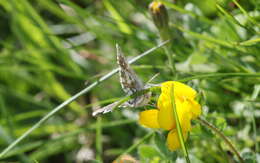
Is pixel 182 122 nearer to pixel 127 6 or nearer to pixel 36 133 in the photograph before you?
pixel 36 133

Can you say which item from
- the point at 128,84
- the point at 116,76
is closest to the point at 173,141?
the point at 128,84

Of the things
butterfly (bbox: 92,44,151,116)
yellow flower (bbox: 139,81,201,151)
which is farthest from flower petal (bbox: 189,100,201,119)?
butterfly (bbox: 92,44,151,116)

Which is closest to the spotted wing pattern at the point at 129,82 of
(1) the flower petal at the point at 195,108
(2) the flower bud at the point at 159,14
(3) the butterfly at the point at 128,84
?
(3) the butterfly at the point at 128,84

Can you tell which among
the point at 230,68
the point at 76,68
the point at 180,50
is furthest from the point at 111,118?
the point at 230,68

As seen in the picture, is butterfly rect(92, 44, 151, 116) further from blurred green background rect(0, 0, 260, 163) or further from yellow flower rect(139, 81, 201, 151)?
blurred green background rect(0, 0, 260, 163)

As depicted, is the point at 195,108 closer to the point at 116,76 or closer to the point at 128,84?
the point at 128,84

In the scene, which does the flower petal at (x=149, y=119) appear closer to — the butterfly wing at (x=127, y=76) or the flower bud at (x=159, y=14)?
the butterfly wing at (x=127, y=76)

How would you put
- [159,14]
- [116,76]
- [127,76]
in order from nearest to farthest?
[127,76], [159,14], [116,76]
